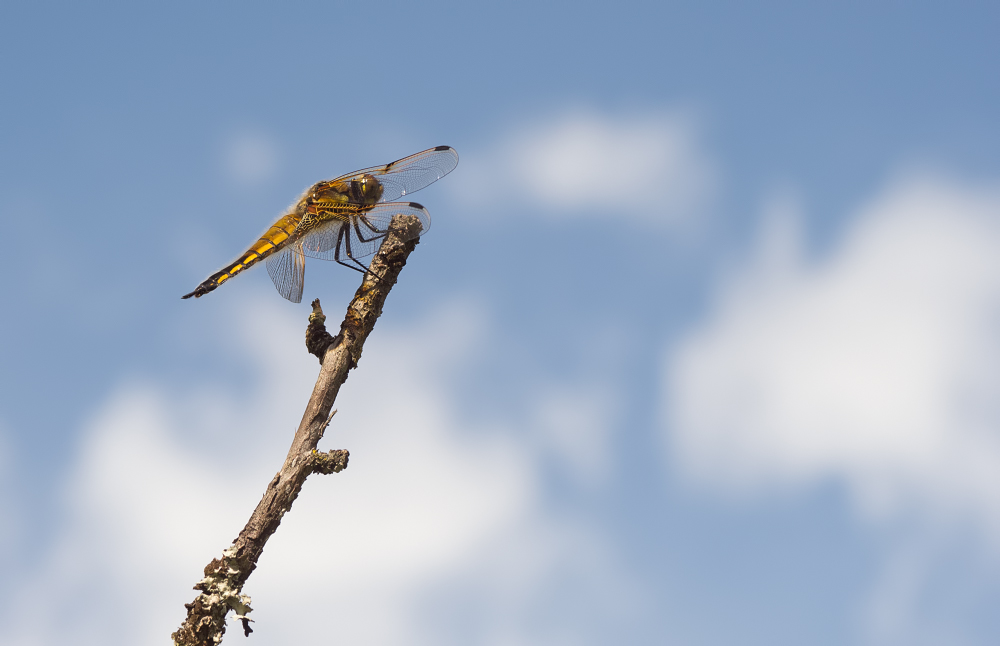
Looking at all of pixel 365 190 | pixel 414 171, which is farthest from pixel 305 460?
pixel 414 171

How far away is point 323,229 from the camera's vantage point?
21.4 feet

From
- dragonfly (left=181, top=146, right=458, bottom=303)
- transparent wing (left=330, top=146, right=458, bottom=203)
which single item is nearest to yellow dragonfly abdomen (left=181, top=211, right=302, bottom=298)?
dragonfly (left=181, top=146, right=458, bottom=303)

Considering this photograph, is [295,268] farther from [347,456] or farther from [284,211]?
[347,456]

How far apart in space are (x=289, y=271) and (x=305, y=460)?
250 cm

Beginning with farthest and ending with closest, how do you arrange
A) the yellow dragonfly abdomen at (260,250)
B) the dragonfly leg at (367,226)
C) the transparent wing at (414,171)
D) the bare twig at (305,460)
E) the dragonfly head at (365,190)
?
the transparent wing at (414,171), the dragonfly head at (365,190), the dragonfly leg at (367,226), the yellow dragonfly abdomen at (260,250), the bare twig at (305,460)

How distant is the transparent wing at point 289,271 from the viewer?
625 cm

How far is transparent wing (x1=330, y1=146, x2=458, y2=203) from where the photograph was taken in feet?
22.4

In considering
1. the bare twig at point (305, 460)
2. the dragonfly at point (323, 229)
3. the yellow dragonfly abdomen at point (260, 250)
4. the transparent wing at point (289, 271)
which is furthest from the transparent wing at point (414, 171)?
the bare twig at point (305, 460)

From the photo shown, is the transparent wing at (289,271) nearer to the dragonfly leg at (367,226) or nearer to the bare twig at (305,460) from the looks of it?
the dragonfly leg at (367,226)

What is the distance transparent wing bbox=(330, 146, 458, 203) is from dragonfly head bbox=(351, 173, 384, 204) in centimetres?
12

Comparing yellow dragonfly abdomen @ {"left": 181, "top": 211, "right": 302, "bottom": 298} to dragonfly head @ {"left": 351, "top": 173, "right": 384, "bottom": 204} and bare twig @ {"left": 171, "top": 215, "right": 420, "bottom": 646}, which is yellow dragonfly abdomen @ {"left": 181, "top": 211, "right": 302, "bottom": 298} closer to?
dragonfly head @ {"left": 351, "top": 173, "right": 384, "bottom": 204}

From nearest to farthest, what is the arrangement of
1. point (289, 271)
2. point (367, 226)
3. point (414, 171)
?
point (289, 271), point (367, 226), point (414, 171)

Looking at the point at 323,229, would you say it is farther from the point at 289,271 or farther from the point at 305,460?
the point at 305,460

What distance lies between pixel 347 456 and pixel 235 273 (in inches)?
102
